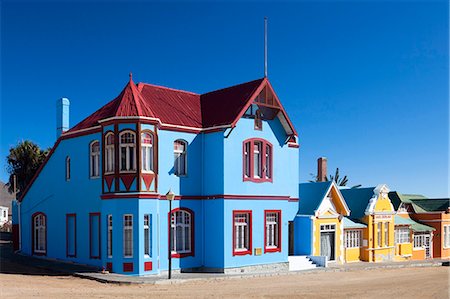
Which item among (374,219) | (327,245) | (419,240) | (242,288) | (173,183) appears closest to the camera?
(242,288)

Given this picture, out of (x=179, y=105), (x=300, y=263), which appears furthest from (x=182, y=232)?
(x=300, y=263)

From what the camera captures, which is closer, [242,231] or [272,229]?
[242,231]

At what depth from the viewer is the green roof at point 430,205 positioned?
41.3 metres

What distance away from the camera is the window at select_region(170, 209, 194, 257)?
77.9ft

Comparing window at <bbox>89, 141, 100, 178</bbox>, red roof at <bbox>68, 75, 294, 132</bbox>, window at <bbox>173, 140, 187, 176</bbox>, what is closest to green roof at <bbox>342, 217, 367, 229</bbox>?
red roof at <bbox>68, 75, 294, 132</bbox>

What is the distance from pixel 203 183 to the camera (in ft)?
81.5

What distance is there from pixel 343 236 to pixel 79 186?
16.6m

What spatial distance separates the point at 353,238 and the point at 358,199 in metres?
3.48

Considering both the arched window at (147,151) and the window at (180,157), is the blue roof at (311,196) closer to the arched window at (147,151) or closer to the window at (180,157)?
the window at (180,157)

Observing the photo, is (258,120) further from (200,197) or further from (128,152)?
(128,152)

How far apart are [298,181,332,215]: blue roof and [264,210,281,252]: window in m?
4.60

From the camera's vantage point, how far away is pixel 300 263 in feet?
92.2

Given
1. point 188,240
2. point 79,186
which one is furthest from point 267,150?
point 79,186

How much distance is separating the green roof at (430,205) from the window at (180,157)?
23.8m
